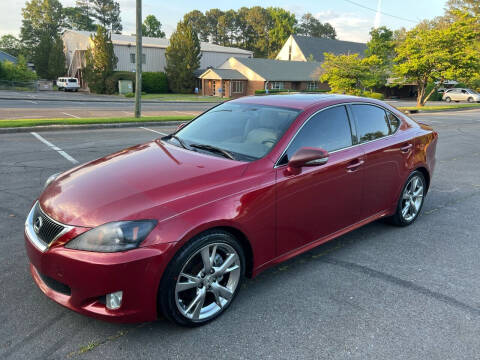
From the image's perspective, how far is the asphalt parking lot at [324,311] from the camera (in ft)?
8.59

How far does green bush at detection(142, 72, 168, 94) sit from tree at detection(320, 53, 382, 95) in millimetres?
27086

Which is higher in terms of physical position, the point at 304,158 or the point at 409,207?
the point at 304,158

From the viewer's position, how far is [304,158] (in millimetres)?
3180

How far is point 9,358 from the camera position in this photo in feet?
8.07

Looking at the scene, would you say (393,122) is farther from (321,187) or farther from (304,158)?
(304,158)

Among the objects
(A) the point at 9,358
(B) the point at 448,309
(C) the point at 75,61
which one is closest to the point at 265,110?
(B) the point at 448,309

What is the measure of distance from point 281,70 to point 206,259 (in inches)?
2006

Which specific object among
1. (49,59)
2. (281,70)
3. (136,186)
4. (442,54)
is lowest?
(136,186)

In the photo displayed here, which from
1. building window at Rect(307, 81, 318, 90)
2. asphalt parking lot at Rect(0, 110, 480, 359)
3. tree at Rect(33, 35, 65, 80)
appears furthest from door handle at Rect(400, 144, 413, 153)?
tree at Rect(33, 35, 65, 80)

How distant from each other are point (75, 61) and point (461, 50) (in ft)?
162

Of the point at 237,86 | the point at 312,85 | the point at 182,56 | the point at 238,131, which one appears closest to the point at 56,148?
the point at 238,131

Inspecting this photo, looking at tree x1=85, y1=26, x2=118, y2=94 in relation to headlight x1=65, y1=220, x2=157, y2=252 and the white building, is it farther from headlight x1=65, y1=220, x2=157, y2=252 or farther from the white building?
headlight x1=65, y1=220, x2=157, y2=252

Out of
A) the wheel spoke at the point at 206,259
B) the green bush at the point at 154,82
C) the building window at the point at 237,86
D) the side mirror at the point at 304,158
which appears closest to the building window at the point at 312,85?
the building window at the point at 237,86

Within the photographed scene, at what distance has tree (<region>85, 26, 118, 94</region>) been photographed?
144 feet
